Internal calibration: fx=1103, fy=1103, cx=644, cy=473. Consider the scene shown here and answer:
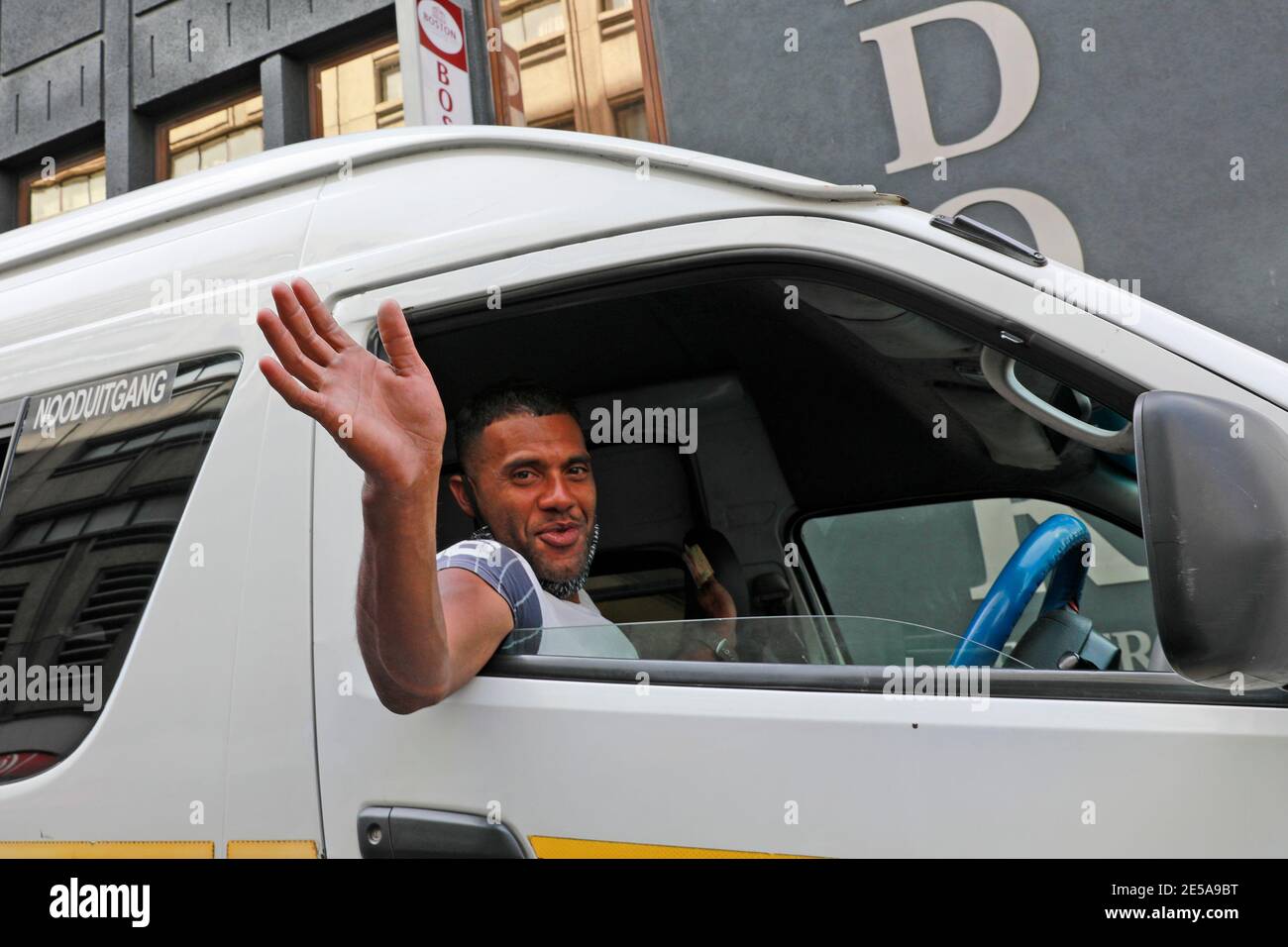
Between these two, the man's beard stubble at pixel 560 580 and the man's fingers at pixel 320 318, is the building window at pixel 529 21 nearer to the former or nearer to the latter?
the man's beard stubble at pixel 560 580

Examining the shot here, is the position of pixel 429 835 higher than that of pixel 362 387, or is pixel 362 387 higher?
pixel 362 387

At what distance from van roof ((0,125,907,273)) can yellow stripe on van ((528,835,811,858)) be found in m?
0.95

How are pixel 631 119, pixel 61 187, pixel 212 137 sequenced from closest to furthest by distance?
pixel 631 119 < pixel 212 137 < pixel 61 187

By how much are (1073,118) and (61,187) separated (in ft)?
29.6

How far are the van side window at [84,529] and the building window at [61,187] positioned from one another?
9.24 meters

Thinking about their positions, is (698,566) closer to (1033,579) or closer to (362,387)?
(1033,579)

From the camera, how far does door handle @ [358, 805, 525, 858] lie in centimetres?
151

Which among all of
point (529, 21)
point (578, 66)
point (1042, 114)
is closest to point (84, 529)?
point (1042, 114)

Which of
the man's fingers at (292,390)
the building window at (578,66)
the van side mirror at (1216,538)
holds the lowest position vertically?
the van side mirror at (1216,538)

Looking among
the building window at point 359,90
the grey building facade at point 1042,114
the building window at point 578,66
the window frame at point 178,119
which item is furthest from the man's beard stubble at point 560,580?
the window frame at point 178,119

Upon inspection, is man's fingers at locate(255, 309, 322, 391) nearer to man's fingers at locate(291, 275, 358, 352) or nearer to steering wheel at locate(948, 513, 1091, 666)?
man's fingers at locate(291, 275, 358, 352)

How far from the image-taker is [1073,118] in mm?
6152

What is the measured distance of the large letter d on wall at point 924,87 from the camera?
627 cm

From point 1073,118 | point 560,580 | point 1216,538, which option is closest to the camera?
point 1216,538
